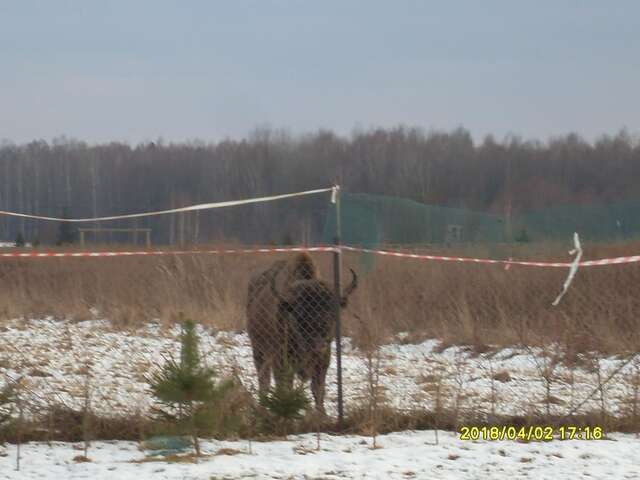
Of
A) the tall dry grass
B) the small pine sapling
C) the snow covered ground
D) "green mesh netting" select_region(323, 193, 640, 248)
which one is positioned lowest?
the snow covered ground

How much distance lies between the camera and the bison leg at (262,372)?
8.88 metres

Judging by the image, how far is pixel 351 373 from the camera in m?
11.9

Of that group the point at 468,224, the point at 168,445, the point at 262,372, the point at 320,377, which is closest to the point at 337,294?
the point at 320,377

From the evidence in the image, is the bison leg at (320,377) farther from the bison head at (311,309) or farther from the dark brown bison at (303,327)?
the bison head at (311,309)

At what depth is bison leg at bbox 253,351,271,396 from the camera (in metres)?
8.88

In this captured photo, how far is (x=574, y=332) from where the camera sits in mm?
11688

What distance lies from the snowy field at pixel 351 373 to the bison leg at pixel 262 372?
0.52 feet

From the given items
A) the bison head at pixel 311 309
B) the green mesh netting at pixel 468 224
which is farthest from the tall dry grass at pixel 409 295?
the bison head at pixel 311 309

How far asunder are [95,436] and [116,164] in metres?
47.8

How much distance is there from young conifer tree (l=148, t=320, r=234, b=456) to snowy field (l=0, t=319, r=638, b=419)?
0.65m

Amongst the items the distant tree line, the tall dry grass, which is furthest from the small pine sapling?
the distant tree line

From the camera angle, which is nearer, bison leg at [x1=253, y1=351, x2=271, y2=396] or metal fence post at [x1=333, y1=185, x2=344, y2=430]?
metal fence post at [x1=333, y1=185, x2=344, y2=430]
